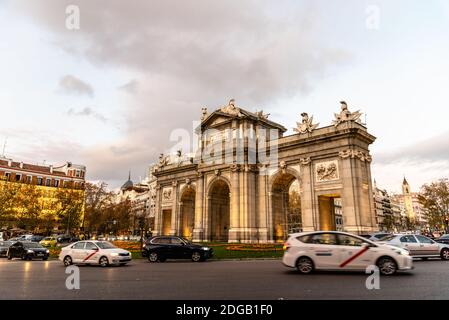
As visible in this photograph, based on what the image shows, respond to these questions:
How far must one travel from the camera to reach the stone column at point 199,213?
141 ft

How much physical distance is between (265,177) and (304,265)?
27.3 meters

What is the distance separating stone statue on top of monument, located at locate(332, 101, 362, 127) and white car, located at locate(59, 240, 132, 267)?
25521 millimetres

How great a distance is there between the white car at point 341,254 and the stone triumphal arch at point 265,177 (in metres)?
19.8

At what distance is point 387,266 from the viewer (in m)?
12.4

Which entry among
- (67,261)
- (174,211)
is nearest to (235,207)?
(174,211)

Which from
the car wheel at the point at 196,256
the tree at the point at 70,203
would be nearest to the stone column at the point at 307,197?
the car wheel at the point at 196,256

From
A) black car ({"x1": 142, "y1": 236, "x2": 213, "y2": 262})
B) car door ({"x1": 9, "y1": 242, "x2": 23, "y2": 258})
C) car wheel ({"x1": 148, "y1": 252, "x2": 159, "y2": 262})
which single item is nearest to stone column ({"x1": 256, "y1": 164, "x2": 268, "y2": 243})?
black car ({"x1": 142, "y1": 236, "x2": 213, "y2": 262})

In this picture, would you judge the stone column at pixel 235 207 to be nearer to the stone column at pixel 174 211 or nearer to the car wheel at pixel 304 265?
the stone column at pixel 174 211

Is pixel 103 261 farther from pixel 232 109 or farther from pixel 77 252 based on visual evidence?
pixel 232 109

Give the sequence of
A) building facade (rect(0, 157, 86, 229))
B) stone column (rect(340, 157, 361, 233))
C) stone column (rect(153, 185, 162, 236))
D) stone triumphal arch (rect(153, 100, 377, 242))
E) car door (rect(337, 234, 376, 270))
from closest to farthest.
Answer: car door (rect(337, 234, 376, 270))
stone column (rect(340, 157, 361, 233))
stone triumphal arch (rect(153, 100, 377, 242))
stone column (rect(153, 185, 162, 236))
building facade (rect(0, 157, 86, 229))

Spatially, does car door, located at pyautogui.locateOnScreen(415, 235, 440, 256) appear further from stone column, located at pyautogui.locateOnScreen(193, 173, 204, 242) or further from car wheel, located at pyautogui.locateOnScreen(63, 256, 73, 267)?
stone column, located at pyautogui.locateOnScreen(193, 173, 204, 242)

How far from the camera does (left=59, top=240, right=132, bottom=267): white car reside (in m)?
18.2
